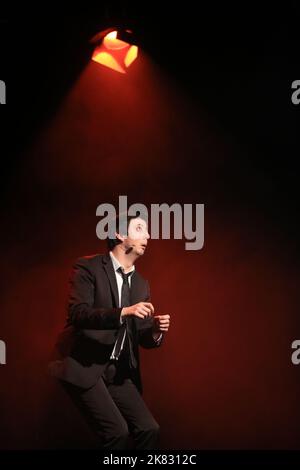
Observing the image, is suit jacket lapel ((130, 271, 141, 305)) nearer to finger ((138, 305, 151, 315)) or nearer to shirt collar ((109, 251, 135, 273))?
shirt collar ((109, 251, 135, 273))

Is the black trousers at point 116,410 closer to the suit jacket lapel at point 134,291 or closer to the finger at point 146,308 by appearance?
the suit jacket lapel at point 134,291

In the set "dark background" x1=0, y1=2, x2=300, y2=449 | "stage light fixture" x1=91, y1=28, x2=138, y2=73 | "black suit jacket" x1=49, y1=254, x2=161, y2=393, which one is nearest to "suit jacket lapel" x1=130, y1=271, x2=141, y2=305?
"black suit jacket" x1=49, y1=254, x2=161, y2=393

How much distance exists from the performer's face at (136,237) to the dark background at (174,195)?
0.75m

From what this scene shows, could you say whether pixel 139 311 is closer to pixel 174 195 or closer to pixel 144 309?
pixel 144 309

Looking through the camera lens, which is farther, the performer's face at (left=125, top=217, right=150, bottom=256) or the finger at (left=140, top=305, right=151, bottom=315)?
the performer's face at (left=125, top=217, right=150, bottom=256)

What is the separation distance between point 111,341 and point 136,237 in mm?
604

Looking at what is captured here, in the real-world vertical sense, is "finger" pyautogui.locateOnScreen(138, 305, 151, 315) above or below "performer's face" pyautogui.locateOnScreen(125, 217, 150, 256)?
below

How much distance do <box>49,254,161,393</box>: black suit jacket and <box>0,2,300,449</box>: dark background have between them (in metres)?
0.80

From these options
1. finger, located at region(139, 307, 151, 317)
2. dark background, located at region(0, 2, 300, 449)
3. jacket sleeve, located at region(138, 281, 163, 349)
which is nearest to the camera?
finger, located at region(139, 307, 151, 317)

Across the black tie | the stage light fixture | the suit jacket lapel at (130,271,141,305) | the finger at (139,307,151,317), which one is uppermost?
the stage light fixture

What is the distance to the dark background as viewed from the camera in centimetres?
410

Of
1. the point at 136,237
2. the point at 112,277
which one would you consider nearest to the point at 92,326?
the point at 112,277

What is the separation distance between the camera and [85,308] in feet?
10.2
